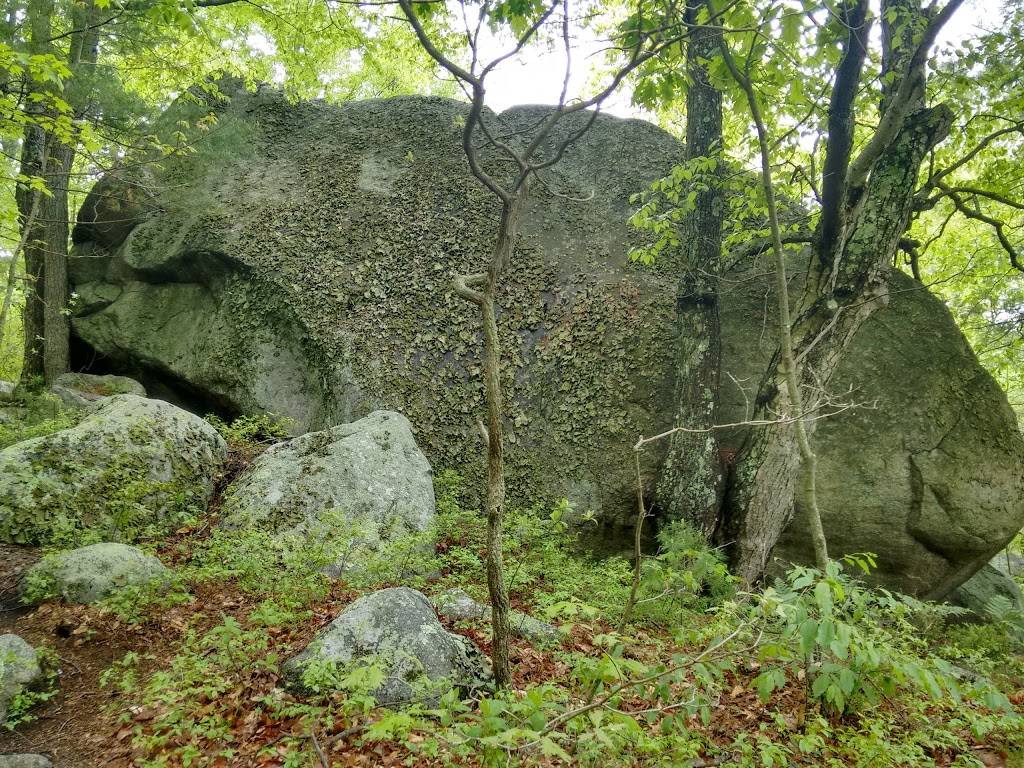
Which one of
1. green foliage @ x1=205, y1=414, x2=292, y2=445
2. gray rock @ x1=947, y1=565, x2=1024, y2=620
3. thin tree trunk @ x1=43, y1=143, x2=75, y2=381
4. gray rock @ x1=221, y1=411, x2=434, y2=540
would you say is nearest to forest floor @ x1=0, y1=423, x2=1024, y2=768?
gray rock @ x1=221, y1=411, x2=434, y2=540

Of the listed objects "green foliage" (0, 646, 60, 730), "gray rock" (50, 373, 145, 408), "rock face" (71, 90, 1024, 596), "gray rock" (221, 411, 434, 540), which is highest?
"rock face" (71, 90, 1024, 596)

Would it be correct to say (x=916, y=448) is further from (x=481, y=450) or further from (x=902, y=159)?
(x=481, y=450)

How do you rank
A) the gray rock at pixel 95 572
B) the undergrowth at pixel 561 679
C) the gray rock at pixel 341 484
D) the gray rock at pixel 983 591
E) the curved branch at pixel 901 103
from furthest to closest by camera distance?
the gray rock at pixel 983 591 < the gray rock at pixel 341 484 < the curved branch at pixel 901 103 < the gray rock at pixel 95 572 < the undergrowth at pixel 561 679

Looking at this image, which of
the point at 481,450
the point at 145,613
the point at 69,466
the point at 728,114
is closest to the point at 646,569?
the point at 481,450

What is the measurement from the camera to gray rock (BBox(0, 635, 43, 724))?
341 cm

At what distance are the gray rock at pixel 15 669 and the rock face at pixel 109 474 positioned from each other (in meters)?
1.49

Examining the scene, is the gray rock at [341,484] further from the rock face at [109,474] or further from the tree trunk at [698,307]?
the tree trunk at [698,307]

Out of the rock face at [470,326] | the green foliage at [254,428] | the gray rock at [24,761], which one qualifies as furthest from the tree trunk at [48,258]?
the gray rock at [24,761]

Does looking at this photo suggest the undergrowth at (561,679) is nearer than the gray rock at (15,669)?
Yes

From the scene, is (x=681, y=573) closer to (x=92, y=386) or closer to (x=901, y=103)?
(x=901, y=103)

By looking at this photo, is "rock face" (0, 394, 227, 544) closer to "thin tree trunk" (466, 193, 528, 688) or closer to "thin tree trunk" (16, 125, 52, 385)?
"thin tree trunk" (466, 193, 528, 688)

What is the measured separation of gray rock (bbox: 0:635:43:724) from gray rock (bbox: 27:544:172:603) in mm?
607

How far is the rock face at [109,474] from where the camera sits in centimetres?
521

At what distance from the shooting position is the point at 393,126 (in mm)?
9984
